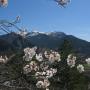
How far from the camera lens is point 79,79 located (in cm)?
4616

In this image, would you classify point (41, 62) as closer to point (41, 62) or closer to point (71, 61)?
point (41, 62)

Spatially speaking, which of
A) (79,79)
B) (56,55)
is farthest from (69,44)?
(56,55)

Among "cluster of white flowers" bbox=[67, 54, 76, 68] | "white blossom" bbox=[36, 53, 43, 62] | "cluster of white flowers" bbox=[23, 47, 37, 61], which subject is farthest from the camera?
"cluster of white flowers" bbox=[67, 54, 76, 68]

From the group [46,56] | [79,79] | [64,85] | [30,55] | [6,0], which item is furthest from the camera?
[79,79]

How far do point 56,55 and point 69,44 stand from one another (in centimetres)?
3788

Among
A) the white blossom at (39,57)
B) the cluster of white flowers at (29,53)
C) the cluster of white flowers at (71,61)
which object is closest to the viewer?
the cluster of white flowers at (29,53)

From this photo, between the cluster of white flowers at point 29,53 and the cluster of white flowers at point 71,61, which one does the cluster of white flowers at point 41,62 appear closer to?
the cluster of white flowers at point 29,53

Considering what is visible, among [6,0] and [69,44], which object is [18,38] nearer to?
[6,0]

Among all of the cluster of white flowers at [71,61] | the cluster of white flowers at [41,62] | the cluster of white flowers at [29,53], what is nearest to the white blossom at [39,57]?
the cluster of white flowers at [41,62]

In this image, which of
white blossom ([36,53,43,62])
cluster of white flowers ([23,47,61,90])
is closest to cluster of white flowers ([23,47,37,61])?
cluster of white flowers ([23,47,61,90])

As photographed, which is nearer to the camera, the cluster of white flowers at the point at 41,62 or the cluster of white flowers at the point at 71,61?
the cluster of white flowers at the point at 41,62

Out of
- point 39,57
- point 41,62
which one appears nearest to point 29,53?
point 39,57

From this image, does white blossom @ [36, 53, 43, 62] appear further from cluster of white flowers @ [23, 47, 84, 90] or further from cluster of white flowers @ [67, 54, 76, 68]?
cluster of white flowers @ [67, 54, 76, 68]

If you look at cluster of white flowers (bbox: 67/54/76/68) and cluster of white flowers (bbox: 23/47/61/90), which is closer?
cluster of white flowers (bbox: 23/47/61/90)
